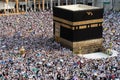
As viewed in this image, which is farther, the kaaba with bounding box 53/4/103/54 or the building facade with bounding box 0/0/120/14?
the building facade with bounding box 0/0/120/14

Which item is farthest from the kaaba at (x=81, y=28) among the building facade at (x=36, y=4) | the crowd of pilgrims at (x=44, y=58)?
the building facade at (x=36, y=4)

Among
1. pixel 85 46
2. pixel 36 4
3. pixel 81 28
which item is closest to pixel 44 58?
pixel 81 28

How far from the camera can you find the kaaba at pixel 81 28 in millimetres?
39438

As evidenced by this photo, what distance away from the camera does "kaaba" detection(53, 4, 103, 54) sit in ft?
129

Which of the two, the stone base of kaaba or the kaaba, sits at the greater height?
the kaaba

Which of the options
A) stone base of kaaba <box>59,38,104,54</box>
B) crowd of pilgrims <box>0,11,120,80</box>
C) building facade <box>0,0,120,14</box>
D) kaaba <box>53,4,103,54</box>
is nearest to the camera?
crowd of pilgrims <box>0,11,120,80</box>

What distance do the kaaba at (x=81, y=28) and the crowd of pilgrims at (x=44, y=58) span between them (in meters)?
1.29

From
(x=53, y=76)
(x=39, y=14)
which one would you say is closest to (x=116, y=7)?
(x=39, y=14)

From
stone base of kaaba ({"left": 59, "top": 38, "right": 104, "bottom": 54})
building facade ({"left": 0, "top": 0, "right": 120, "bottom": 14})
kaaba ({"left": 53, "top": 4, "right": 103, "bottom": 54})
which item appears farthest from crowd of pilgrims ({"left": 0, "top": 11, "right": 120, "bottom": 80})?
building facade ({"left": 0, "top": 0, "right": 120, "bottom": 14})

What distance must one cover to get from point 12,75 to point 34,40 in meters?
15.8

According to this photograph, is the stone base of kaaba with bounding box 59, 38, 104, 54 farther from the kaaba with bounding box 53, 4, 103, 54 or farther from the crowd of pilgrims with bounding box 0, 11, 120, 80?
the crowd of pilgrims with bounding box 0, 11, 120, 80

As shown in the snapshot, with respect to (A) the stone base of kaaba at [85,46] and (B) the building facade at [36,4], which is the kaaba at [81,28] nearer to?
(A) the stone base of kaaba at [85,46]

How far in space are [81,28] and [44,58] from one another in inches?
289

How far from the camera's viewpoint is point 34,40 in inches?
1748
